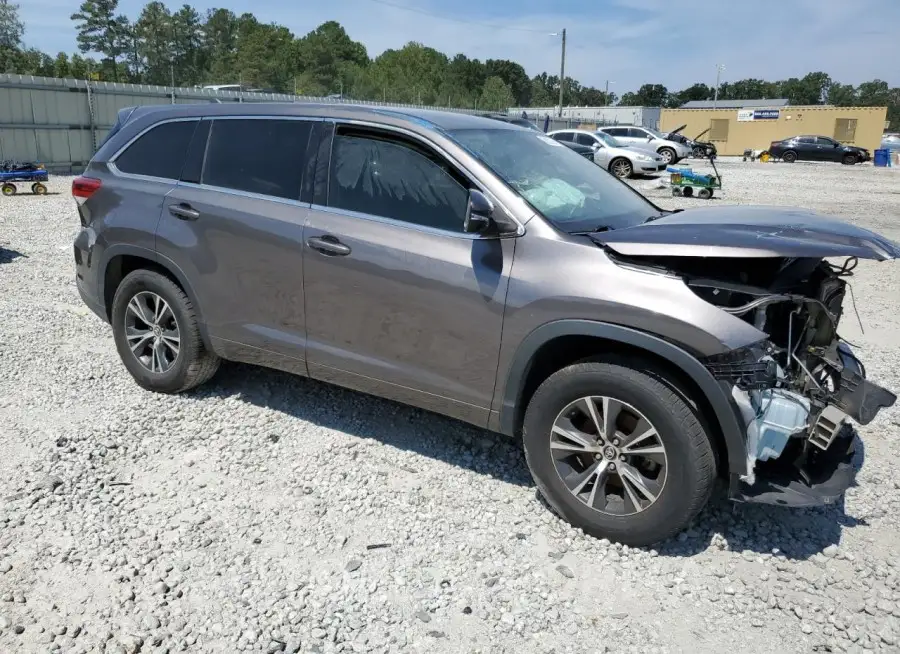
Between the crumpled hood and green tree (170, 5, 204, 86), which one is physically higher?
green tree (170, 5, 204, 86)

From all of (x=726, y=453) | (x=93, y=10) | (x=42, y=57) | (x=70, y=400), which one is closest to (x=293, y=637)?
(x=726, y=453)

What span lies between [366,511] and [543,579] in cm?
97

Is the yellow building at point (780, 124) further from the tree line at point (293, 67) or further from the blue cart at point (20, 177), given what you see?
the blue cart at point (20, 177)

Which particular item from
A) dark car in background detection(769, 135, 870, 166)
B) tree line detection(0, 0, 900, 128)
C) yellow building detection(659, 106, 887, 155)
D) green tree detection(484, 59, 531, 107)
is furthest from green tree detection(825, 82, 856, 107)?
dark car in background detection(769, 135, 870, 166)

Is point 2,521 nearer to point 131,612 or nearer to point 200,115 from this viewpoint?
point 131,612

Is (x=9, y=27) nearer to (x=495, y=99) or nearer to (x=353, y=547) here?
(x=495, y=99)

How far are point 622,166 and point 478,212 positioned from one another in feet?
70.4

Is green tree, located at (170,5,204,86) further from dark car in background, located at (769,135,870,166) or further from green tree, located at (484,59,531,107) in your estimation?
dark car in background, located at (769,135,870,166)

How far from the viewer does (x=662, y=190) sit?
67.1ft

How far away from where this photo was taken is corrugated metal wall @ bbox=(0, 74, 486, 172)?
17875 mm

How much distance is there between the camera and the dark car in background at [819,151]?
39.5 meters

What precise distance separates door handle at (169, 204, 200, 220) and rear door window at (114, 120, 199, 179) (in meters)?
0.25

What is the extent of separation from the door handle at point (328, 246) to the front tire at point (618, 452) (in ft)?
4.21

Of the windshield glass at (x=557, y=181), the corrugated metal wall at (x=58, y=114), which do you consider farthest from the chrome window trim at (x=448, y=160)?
the corrugated metal wall at (x=58, y=114)
